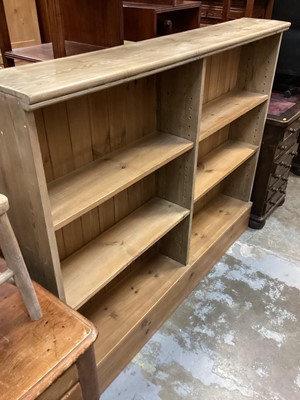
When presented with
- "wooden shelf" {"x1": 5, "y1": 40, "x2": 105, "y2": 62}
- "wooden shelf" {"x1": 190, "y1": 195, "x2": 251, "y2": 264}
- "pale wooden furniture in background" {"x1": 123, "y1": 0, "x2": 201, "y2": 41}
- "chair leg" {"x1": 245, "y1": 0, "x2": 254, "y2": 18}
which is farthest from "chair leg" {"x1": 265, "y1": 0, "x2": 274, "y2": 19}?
"wooden shelf" {"x1": 5, "y1": 40, "x2": 105, "y2": 62}

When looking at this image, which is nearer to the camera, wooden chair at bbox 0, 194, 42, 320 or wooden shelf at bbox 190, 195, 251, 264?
wooden chair at bbox 0, 194, 42, 320

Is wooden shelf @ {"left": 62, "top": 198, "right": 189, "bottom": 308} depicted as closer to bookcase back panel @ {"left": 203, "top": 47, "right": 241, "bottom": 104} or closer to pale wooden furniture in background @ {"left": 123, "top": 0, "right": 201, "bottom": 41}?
bookcase back panel @ {"left": 203, "top": 47, "right": 241, "bottom": 104}

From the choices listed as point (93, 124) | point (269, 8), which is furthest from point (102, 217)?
point (269, 8)

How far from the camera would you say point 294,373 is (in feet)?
5.64

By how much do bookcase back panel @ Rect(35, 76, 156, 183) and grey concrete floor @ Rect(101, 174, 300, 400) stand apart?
3.30ft

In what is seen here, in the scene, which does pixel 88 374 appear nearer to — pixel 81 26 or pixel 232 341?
pixel 232 341

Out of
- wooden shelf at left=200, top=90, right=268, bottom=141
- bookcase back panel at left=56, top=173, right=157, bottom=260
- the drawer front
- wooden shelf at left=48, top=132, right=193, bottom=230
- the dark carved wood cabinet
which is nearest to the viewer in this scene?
wooden shelf at left=48, top=132, right=193, bottom=230

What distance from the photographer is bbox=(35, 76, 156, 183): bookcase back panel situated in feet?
4.19

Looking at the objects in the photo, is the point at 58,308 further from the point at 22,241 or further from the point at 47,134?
the point at 47,134

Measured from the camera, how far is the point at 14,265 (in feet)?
3.17

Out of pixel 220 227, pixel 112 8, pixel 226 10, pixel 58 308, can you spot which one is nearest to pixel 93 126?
pixel 112 8

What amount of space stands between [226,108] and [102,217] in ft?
3.09

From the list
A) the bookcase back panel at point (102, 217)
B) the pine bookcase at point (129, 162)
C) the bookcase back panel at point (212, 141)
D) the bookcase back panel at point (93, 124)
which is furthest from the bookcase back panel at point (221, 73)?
the bookcase back panel at point (102, 217)

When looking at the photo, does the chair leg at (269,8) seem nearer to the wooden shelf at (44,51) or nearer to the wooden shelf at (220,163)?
the wooden shelf at (220,163)
